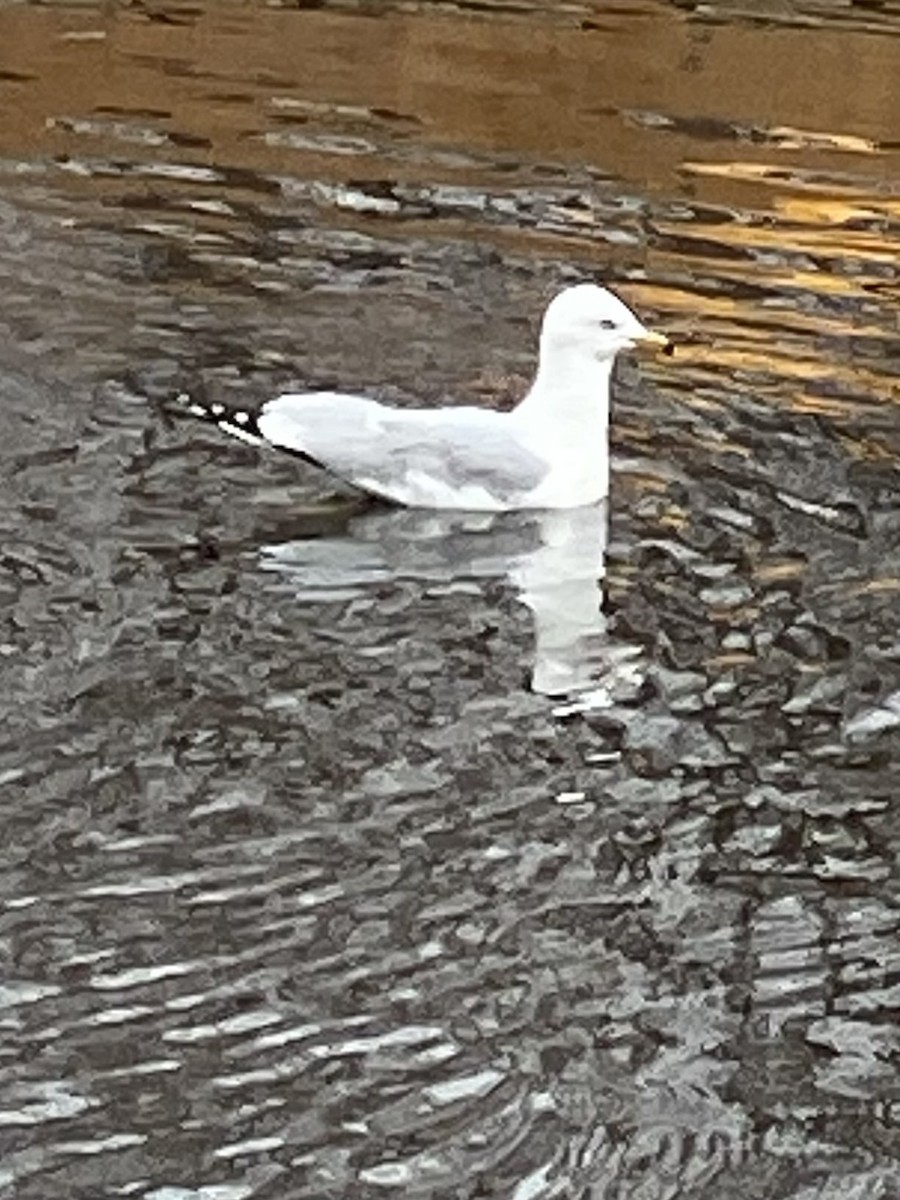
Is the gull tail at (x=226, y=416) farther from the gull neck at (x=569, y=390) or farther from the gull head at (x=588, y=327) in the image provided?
the gull head at (x=588, y=327)

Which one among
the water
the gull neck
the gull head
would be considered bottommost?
the water

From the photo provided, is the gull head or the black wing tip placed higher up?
the gull head

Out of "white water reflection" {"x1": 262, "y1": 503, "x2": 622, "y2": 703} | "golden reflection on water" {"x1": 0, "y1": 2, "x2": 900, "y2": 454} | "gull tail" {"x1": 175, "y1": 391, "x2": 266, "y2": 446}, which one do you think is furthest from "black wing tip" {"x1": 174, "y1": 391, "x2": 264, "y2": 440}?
"golden reflection on water" {"x1": 0, "y1": 2, "x2": 900, "y2": 454}

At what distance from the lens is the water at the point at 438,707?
229 inches

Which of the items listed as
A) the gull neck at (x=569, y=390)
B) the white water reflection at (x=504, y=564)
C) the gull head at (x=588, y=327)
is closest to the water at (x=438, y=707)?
the white water reflection at (x=504, y=564)

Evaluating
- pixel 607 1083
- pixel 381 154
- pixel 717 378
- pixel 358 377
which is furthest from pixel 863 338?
pixel 607 1083

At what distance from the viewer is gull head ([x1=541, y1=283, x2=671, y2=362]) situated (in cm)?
902

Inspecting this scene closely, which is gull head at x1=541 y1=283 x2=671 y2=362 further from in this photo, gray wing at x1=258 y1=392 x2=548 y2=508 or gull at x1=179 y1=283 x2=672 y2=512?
gray wing at x1=258 y1=392 x2=548 y2=508

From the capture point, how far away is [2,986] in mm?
6094

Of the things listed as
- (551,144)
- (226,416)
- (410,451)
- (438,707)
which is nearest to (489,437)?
(410,451)

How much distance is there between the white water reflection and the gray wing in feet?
0.21

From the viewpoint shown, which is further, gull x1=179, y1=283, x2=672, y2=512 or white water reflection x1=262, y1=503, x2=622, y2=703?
gull x1=179, y1=283, x2=672, y2=512

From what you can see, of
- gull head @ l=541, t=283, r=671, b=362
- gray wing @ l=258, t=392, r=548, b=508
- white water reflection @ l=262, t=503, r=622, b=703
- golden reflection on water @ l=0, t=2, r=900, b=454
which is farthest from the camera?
golden reflection on water @ l=0, t=2, r=900, b=454

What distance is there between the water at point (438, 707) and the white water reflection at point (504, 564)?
17 mm
